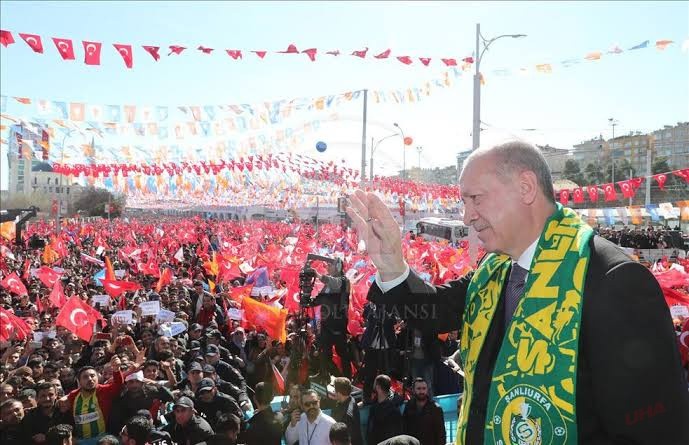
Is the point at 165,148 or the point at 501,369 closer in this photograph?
the point at 501,369

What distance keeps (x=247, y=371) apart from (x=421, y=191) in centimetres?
2744

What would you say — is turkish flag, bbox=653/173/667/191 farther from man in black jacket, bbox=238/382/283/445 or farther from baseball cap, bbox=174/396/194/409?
baseball cap, bbox=174/396/194/409

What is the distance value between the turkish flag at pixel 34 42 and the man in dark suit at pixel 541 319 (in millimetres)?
11081

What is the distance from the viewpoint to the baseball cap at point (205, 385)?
572 cm

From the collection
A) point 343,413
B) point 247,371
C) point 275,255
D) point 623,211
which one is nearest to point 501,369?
point 343,413

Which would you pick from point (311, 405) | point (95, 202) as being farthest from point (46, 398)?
point (95, 202)

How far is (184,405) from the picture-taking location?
16.8 feet

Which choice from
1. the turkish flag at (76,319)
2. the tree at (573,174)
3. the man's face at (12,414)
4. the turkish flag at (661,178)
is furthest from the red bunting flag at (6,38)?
the tree at (573,174)

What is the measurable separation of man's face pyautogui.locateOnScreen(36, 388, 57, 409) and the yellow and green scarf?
15.9 feet

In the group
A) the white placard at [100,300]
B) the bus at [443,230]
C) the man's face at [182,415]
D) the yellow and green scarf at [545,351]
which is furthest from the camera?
the bus at [443,230]

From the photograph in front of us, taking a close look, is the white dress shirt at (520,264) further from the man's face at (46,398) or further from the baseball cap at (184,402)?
the man's face at (46,398)

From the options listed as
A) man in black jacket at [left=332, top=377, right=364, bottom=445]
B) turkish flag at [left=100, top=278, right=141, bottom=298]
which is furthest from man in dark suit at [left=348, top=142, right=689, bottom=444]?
turkish flag at [left=100, top=278, right=141, bottom=298]

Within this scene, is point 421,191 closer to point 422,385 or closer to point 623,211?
point 623,211

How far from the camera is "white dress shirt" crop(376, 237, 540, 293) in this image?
5.43 feet
